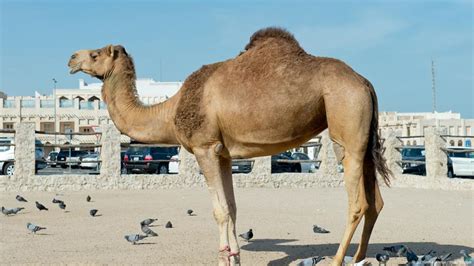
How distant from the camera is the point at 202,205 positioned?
16.1 m

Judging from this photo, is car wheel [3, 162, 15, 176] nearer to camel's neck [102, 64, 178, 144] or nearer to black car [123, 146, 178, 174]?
black car [123, 146, 178, 174]

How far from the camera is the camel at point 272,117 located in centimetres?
717

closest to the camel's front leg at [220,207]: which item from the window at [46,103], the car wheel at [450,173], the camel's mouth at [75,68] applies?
the camel's mouth at [75,68]

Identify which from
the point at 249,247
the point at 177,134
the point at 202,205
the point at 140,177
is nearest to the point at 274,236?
the point at 249,247

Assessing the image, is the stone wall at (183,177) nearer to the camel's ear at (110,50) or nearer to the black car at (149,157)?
the black car at (149,157)

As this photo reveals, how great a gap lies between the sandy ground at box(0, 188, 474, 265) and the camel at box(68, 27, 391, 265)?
3.96 ft

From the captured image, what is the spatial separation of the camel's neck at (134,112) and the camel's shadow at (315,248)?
206 cm

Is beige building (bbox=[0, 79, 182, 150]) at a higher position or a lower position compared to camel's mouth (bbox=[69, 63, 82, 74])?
higher

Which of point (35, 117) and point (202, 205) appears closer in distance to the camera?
point (202, 205)

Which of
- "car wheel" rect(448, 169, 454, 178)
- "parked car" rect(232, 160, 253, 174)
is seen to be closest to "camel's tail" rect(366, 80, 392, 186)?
"parked car" rect(232, 160, 253, 174)

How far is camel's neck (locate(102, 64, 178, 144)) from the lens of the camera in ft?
27.3

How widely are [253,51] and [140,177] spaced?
13278mm

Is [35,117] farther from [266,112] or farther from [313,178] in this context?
[266,112]

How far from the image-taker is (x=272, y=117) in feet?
24.3
